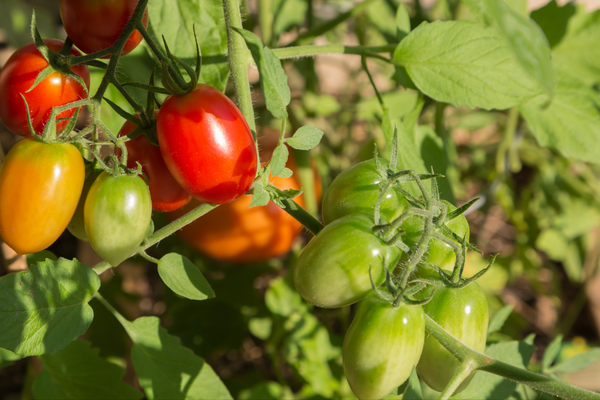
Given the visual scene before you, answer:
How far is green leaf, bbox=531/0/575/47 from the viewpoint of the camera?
2.69 ft

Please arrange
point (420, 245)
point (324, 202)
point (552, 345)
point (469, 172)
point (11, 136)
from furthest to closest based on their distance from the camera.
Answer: point (469, 172), point (11, 136), point (552, 345), point (324, 202), point (420, 245)

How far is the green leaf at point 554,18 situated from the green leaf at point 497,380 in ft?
1.82

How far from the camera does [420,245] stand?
0.39 meters

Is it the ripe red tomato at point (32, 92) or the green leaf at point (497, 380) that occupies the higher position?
the ripe red tomato at point (32, 92)

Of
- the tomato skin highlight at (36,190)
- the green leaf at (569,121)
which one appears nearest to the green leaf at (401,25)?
the green leaf at (569,121)

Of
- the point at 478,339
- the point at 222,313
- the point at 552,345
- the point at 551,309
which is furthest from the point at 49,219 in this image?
the point at 551,309

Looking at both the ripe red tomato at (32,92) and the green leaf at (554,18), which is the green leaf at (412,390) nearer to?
the ripe red tomato at (32,92)

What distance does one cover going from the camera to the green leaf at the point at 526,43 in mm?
229

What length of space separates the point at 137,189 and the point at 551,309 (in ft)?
5.17

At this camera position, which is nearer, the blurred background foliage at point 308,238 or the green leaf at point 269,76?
the green leaf at point 269,76

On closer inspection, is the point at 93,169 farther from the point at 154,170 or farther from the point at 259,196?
the point at 259,196

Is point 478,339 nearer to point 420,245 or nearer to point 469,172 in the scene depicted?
point 420,245

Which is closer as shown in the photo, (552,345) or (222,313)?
(552,345)

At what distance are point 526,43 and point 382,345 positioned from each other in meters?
0.26
